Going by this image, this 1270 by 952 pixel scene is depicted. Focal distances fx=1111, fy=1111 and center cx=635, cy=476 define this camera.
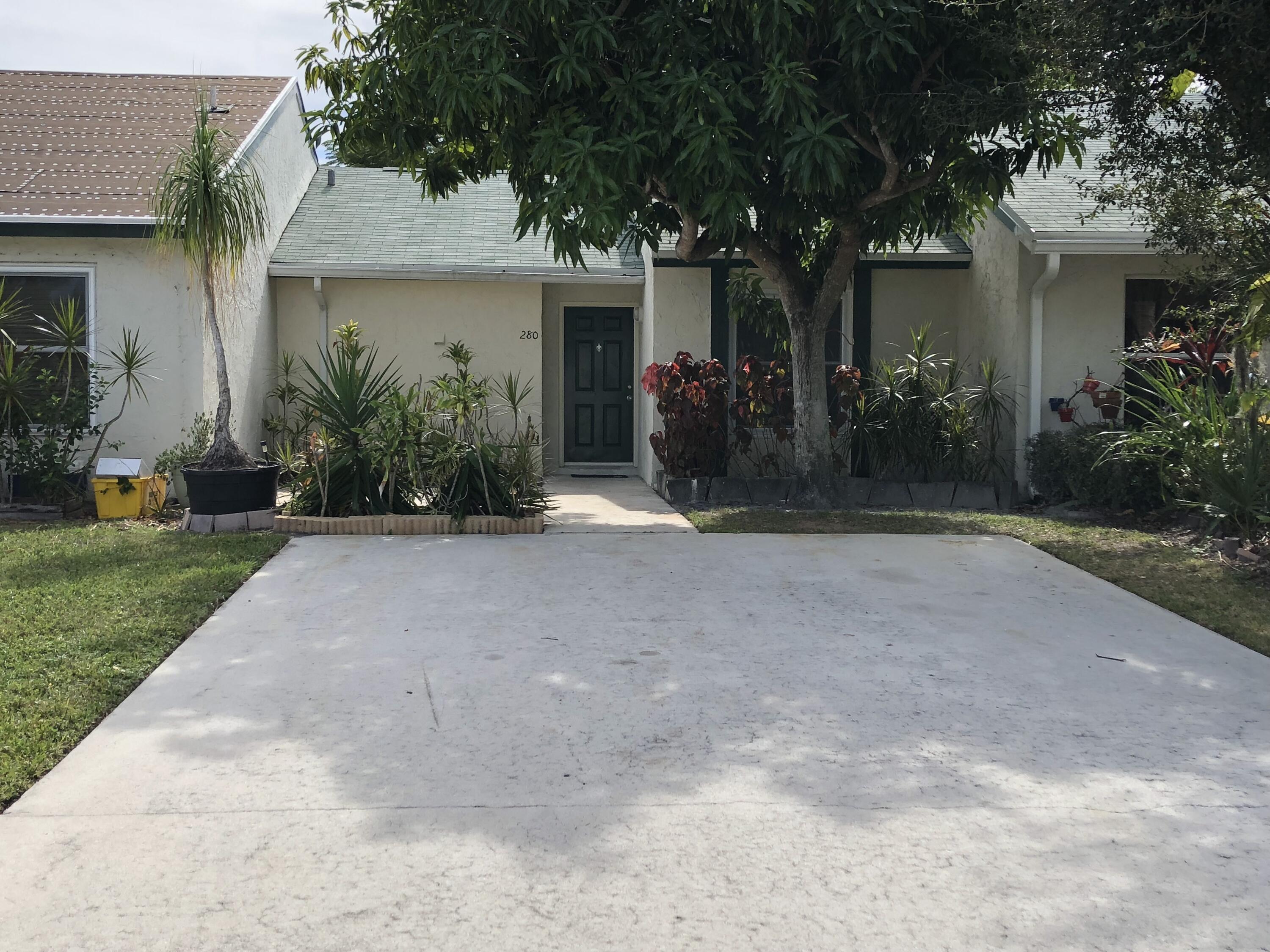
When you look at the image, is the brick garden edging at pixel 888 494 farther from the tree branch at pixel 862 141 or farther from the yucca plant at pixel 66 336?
the yucca plant at pixel 66 336

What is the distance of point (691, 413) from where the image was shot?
→ 10.9 meters

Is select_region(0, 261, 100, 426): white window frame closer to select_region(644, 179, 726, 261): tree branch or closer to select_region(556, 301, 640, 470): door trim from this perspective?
select_region(644, 179, 726, 261): tree branch

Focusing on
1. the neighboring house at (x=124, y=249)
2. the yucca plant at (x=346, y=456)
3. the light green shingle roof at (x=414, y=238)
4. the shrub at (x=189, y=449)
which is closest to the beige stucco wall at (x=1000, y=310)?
the light green shingle roof at (x=414, y=238)

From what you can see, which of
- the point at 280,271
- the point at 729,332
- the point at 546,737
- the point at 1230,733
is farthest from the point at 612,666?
the point at 280,271

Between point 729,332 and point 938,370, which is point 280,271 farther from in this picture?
point 938,370

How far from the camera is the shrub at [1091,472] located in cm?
959

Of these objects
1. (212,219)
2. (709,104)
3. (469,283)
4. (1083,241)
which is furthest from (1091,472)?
(212,219)

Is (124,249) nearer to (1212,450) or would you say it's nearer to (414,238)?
(414,238)

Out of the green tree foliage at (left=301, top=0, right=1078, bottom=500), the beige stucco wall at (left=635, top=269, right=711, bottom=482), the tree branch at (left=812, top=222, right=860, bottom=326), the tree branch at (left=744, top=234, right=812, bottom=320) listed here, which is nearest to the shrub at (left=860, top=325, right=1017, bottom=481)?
the tree branch at (left=812, top=222, right=860, bottom=326)

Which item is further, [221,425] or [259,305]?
[259,305]

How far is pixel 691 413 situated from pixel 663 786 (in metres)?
7.44

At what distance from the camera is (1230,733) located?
14.0 feet

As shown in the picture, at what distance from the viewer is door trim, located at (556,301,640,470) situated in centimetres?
1440

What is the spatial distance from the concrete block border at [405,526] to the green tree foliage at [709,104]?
2.21 meters
